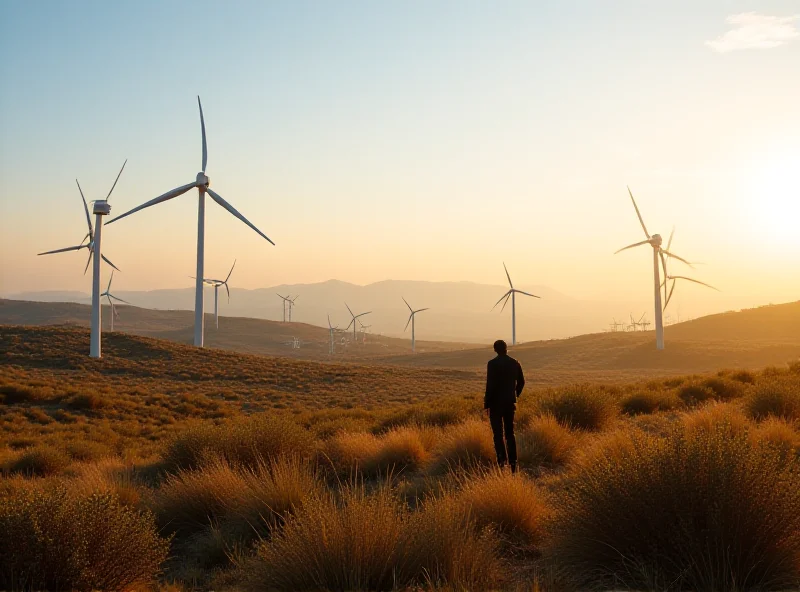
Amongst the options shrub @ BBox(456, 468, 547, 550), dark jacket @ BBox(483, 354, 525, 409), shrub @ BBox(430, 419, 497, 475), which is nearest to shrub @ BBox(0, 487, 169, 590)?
shrub @ BBox(456, 468, 547, 550)

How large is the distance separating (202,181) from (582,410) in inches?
2080

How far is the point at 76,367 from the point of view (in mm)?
55844

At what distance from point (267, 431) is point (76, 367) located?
50.1 m

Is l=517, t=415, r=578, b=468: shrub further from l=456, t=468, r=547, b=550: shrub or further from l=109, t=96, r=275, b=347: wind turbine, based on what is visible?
l=109, t=96, r=275, b=347: wind turbine

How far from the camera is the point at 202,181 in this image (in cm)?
6109

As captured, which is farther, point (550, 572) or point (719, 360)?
point (719, 360)

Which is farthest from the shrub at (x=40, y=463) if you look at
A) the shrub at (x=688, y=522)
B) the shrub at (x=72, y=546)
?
the shrub at (x=688, y=522)

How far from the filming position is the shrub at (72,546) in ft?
20.3

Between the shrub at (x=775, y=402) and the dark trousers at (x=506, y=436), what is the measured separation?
7.15 meters

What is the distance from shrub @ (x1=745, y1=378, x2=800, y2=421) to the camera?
48.8 feet

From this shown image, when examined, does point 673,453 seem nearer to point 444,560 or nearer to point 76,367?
point 444,560

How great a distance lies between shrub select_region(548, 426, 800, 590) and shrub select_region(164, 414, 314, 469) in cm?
686

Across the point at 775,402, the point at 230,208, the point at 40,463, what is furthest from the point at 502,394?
the point at 230,208

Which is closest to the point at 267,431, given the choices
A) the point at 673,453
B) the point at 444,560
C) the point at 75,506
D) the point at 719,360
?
the point at 75,506
